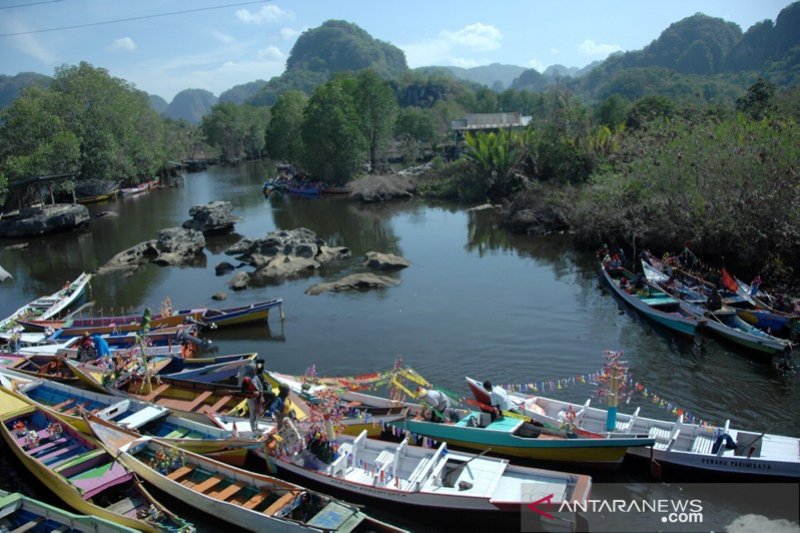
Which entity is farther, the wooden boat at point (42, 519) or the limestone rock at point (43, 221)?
the limestone rock at point (43, 221)

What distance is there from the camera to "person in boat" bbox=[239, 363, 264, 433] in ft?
48.8

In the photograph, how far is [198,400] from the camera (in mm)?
17453

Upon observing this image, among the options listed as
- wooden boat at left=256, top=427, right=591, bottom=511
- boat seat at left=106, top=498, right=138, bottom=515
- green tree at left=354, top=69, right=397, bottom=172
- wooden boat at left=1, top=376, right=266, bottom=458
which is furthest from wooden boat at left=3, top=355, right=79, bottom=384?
green tree at left=354, top=69, right=397, bottom=172

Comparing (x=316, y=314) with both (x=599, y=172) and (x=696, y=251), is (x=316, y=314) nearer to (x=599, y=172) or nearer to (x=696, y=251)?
(x=696, y=251)

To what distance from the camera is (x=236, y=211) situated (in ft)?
190

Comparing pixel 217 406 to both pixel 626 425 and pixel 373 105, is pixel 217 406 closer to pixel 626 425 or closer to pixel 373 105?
pixel 626 425

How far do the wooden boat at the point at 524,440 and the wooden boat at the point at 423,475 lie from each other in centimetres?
79

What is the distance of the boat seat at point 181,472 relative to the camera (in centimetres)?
1379

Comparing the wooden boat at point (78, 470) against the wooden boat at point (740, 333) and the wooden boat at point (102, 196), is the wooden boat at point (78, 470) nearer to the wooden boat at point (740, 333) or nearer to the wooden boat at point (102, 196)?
the wooden boat at point (740, 333)

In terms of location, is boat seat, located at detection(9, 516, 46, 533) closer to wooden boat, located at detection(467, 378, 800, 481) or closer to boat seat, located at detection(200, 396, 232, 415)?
boat seat, located at detection(200, 396, 232, 415)

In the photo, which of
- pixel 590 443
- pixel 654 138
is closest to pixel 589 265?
pixel 654 138

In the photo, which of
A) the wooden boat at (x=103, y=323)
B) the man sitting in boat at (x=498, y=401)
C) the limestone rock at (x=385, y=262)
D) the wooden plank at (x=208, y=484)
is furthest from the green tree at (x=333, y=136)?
the wooden plank at (x=208, y=484)

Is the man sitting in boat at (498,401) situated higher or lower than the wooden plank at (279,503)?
higher

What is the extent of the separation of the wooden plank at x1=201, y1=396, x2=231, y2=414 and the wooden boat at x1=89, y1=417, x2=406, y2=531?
6.96 ft
